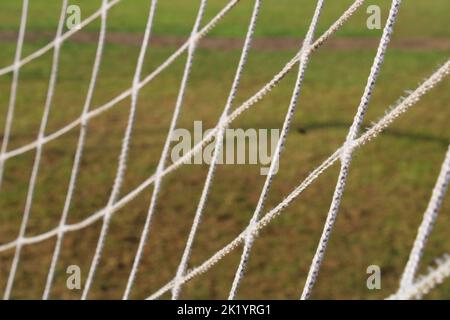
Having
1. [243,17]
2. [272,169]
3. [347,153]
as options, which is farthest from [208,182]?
[243,17]

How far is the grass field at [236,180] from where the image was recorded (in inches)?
85.1

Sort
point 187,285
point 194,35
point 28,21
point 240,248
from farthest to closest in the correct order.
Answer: point 28,21
point 240,248
point 187,285
point 194,35

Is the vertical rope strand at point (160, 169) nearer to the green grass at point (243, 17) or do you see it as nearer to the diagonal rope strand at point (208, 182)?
the diagonal rope strand at point (208, 182)

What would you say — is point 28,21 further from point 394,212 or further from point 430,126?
point 394,212

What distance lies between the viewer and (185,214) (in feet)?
8.55

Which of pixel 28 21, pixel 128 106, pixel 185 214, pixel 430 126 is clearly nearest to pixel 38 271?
pixel 185 214

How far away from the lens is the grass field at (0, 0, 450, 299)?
2.16 m

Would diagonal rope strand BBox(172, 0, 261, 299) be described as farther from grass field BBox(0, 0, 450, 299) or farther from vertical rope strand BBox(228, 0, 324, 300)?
grass field BBox(0, 0, 450, 299)

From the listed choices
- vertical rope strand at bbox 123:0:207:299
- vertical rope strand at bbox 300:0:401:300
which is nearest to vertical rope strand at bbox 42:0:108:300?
vertical rope strand at bbox 123:0:207:299

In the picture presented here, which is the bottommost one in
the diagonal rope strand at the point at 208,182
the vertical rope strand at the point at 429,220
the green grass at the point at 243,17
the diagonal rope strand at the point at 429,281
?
the diagonal rope strand at the point at 429,281

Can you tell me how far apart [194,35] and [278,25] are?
5.51 meters

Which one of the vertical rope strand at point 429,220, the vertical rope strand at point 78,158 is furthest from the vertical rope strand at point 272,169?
the vertical rope strand at point 78,158

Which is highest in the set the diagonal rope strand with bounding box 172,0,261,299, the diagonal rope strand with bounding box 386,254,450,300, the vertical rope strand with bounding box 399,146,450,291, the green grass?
the green grass

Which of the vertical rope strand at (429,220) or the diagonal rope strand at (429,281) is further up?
the vertical rope strand at (429,220)
